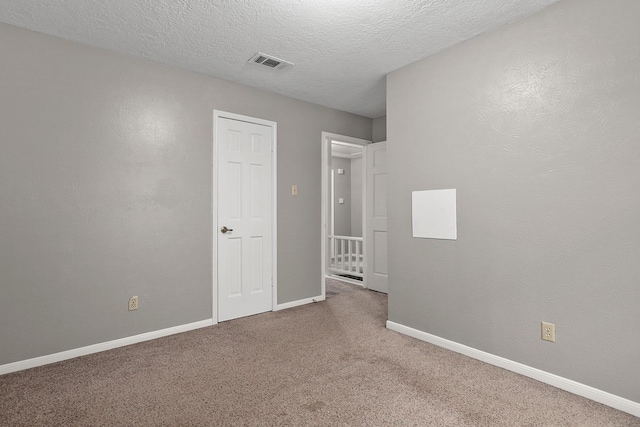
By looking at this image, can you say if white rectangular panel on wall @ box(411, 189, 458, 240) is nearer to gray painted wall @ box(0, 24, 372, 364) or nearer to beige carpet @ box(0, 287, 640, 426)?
beige carpet @ box(0, 287, 640, 426)

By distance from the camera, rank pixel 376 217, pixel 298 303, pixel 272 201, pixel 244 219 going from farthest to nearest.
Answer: pixel 376 217
pixel 298 303
pixel 272 201
pixel 244 219

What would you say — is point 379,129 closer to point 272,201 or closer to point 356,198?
point 272,201

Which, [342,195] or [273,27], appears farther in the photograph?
[342,195]

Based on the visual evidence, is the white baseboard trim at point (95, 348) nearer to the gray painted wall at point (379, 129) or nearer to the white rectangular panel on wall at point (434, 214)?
the white rectangular panel on wall at point (434, 214)

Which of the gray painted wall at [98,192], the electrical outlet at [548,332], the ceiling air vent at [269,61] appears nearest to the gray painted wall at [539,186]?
the electrical outlet at [548,332]

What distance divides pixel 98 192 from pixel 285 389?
2176mm

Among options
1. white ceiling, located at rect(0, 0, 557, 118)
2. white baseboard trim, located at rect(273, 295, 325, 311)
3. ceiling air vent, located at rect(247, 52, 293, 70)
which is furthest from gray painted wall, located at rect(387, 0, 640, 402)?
white baseboard trim, located at rect(273, 295, 325, 311)

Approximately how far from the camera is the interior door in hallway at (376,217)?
15.4ft

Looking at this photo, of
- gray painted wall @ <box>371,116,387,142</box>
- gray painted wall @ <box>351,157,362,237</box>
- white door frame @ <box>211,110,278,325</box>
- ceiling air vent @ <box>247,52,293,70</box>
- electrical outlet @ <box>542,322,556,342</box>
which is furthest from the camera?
gray painted wall @ <box>351,157,362,237</box>

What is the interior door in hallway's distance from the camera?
4688 millimetres

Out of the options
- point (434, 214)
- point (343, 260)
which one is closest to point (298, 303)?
point (343, 260)

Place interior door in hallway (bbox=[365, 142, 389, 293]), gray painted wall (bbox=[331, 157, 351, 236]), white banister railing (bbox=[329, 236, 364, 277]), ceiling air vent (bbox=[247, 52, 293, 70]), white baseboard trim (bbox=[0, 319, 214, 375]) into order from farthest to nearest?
→ gray painted wall (bbox=[331, 157, 351, 236]), white banister railing (bbox=[329, 236, 364, 277]), interior door in hallway (bbox=[365, 142, 389, 293]), ceiling air vent (bbox=[247, 52, 293, 70]), white baseboard trim (bbox=[0, 319, 214, 375])

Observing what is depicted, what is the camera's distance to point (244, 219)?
3.64 meters

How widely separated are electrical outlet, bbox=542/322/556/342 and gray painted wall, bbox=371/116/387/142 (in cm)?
323
